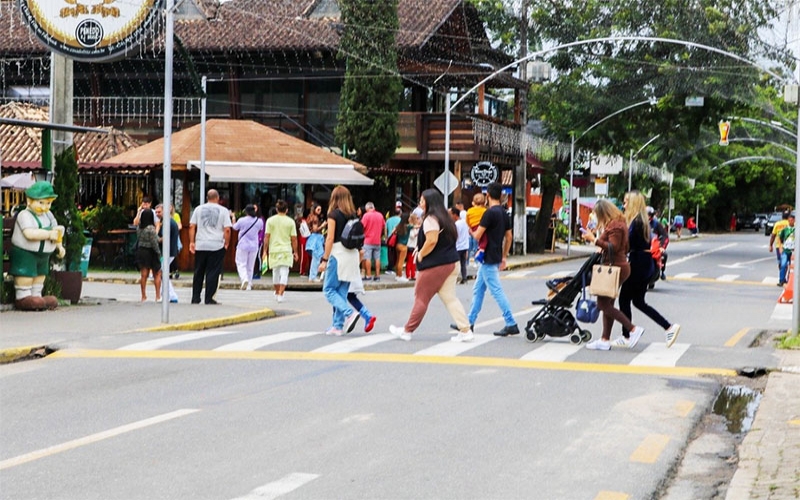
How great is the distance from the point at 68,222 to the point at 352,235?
7.01m

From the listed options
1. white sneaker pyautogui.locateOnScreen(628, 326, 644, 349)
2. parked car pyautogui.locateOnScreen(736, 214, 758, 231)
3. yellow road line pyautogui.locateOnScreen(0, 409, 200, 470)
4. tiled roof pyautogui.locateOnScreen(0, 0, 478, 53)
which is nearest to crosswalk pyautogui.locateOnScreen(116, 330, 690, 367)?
white sneaker pyautogui.locateOnScreen(628, 326, 644, 349)

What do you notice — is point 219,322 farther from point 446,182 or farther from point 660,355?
point 446,182

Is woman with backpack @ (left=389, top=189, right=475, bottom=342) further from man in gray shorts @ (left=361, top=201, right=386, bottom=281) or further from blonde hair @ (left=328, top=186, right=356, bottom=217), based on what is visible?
man in gray shorts @ (left=361, top=201, right=386, bottom=281)

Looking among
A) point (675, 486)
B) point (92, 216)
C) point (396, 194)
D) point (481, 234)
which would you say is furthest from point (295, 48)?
point (675, 486)

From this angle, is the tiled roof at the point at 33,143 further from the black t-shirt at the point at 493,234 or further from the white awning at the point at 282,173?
the black t-shirt at the point at 493,234

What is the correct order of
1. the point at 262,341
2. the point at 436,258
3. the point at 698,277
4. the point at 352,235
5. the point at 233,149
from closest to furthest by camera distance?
the point at 436,258 < the point at 262,341 < the point at 352,235 < the point at 698,277 < the point at 233,149

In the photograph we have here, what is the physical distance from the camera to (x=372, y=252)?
28906 millimetres

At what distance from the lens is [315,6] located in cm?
4397

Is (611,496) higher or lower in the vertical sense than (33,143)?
lower

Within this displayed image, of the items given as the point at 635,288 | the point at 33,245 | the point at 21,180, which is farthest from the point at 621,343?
the point at 21,180

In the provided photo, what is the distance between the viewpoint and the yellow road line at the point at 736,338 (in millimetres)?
15652

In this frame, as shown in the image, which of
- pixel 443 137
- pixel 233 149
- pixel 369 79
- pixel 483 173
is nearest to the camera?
pixel 233 149

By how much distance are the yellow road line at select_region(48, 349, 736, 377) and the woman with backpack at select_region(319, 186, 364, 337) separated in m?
1.79

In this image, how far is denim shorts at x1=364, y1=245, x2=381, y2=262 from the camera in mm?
28547
